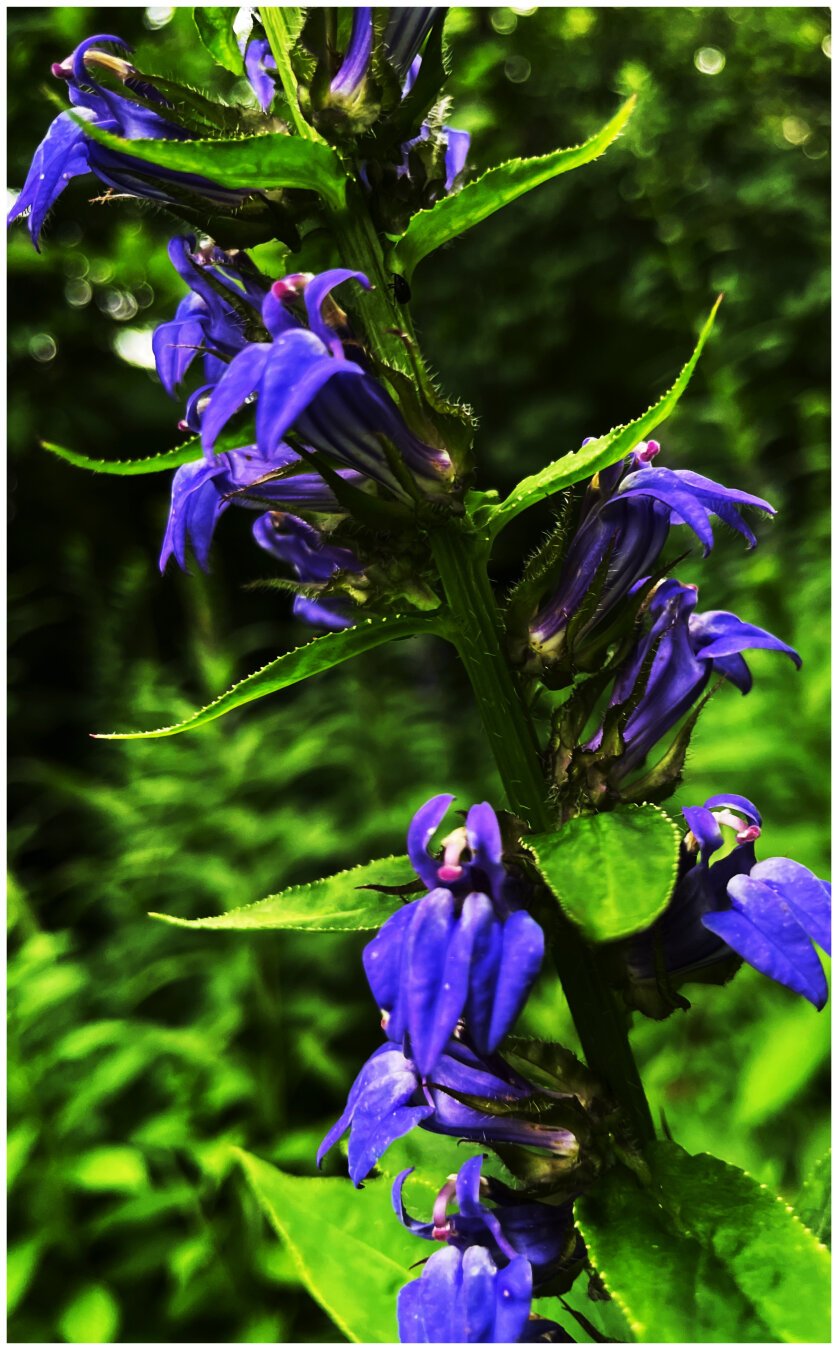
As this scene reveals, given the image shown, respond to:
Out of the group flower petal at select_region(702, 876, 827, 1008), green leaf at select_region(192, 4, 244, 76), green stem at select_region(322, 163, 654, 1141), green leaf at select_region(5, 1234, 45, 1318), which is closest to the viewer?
flower petal at select_region(702, 876, 827, 1008)

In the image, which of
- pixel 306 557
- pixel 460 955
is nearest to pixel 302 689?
pixel 306 557

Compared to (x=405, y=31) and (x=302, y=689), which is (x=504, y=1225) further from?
(x=302, y=689)

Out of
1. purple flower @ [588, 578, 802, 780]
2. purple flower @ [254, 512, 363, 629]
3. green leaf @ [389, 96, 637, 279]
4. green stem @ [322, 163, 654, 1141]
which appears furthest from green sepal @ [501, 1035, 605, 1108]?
green leaf @ [389, 96, 637, 279]

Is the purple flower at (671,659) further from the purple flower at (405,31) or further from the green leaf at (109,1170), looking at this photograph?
the green leaf at (109,1170)

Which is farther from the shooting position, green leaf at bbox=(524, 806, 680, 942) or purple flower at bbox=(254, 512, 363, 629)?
purple flower at bbox=(254, 512, 363, 629)

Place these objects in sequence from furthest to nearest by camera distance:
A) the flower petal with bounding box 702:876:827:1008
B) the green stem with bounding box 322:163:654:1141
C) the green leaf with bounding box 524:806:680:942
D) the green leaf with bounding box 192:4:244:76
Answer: the green leaf with bounding box 192:4:244:76, the green stem with bounding box 322:163:654:1141, the flower petal with bounding box 702:876:827:1008, the green leaf with bounding box 524:806:680:942

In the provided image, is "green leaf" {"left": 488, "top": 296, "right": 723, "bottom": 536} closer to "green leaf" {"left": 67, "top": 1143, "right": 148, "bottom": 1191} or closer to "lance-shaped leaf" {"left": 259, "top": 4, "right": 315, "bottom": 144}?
"lance-shaped leaf" {"left": 259, "top": 4, "right": 315, "bottom": 144}

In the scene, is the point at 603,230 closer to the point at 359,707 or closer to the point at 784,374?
the point at 784,374

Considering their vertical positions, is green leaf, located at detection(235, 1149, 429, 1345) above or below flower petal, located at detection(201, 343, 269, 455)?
below
